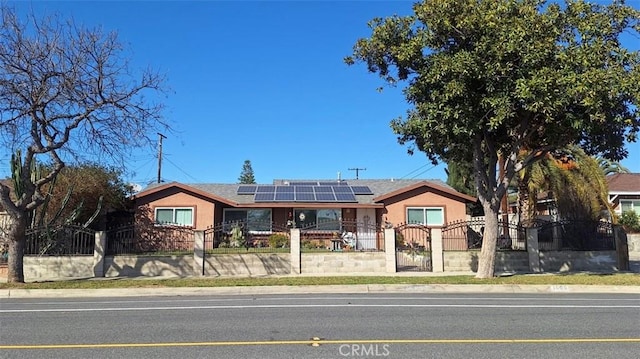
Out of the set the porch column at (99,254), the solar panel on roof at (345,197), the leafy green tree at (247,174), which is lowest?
the porch column at (99,254)

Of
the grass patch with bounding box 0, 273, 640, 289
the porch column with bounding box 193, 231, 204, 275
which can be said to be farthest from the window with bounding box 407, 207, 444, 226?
the porch column with bounding box 193, 231, 204, 275

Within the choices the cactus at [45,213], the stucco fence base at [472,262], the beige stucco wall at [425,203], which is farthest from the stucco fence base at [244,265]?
the beige stucco wall at [425,203]

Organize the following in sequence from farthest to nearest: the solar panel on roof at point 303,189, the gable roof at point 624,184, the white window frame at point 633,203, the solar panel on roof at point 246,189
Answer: the white window frame at point 633,203, the gable roof at point 624,184, the solar panel on roof at point 246,189, the solar panel on roof at point 303,189

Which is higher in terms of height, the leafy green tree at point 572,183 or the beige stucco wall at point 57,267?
the leafy green tree at point 572,183

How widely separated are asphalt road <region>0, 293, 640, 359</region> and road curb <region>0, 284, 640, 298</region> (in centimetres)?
167

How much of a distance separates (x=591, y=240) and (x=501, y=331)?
14.6 meters

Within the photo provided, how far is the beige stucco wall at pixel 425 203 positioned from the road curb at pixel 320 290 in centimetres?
1306

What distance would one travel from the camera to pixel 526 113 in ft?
51.1

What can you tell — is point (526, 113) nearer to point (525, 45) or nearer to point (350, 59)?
point (525, 45)

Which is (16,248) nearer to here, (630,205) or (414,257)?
(414,257)

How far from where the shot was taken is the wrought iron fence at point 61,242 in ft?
60.6

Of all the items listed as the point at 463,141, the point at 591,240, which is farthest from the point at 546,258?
the point at 463,141

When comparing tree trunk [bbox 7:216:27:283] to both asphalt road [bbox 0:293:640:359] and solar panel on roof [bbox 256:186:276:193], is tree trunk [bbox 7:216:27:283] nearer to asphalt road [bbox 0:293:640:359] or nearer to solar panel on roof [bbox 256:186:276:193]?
asphalt road [bbox 0:293:640:359]

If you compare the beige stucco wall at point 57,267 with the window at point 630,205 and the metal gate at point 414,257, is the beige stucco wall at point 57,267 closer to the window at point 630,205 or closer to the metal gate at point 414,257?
the metal gate at point 414,257
